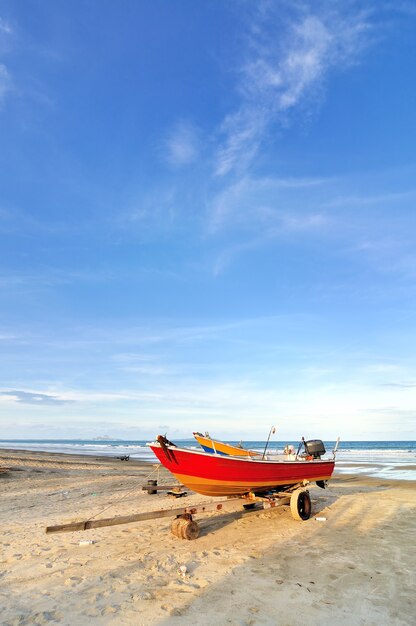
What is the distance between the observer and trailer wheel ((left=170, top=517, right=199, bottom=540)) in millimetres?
8477

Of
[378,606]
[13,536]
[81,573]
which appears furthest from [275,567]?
[13,536]

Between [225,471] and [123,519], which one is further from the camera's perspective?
[225,471]

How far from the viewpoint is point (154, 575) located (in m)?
6.54

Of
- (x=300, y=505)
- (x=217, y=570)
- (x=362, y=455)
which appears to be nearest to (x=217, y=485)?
(x=300, y=505)

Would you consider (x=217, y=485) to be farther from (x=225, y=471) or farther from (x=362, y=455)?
(x=362, y=455)

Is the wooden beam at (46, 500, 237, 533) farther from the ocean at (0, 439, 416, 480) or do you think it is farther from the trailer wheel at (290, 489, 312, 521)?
the ocean at (0, 439, 416, 480)

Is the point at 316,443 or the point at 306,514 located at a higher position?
the point at 316,443

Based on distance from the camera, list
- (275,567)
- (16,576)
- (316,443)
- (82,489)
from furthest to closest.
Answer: (82,489)
(316,443)
(275,567)
(16,576)

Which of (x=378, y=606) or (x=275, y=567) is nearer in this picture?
(x=378, y=606)

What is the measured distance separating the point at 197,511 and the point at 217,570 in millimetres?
2139

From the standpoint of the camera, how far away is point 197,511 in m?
8.88

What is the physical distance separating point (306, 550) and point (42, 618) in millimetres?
5148

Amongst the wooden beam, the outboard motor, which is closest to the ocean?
the outboard motor

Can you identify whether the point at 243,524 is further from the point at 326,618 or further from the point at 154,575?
the point at 326,618
